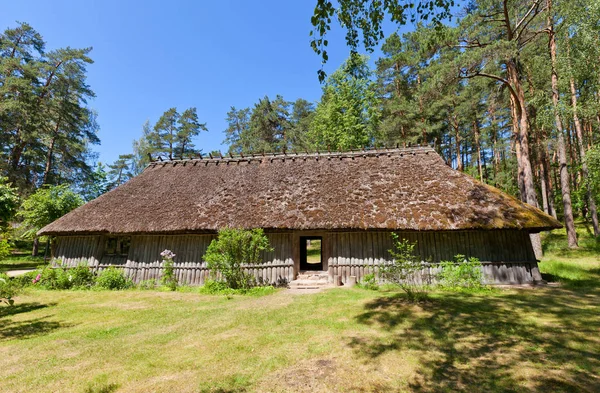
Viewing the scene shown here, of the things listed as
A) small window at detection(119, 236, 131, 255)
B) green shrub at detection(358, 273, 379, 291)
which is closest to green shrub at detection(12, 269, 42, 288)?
small window at detection(119, 236, 131, 255)

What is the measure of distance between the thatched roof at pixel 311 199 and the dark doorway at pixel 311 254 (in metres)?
2.56

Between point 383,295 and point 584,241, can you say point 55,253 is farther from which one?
point 584,241

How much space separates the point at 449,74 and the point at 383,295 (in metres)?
12.6

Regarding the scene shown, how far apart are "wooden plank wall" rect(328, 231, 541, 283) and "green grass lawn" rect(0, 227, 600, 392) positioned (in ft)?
5.36

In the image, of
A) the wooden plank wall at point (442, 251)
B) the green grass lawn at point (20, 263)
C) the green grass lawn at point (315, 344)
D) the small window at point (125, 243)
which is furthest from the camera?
the green grass lawn at point (20, 263)

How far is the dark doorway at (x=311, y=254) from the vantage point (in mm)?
15664

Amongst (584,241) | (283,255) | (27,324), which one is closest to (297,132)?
(283,255)

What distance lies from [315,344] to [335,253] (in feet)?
21.2

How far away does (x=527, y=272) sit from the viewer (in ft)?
34.8

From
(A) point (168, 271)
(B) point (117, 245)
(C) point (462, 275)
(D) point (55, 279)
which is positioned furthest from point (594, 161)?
(D) point (55, 279)

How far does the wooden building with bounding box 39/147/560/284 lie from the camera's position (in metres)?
10.8

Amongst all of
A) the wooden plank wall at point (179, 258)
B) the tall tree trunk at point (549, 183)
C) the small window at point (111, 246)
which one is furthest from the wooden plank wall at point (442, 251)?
the tall tree trunk at point (549, 183)

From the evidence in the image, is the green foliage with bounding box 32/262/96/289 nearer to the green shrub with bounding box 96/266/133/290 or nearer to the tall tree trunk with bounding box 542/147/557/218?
the green shrub with bounding box 96/266/133/290

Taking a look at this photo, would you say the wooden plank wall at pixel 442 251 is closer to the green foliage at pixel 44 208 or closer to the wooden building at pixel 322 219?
the wooden building at pixel 322 219
